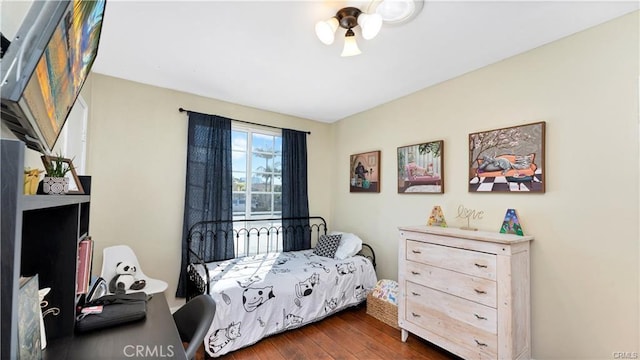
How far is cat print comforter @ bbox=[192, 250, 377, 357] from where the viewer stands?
2279mm

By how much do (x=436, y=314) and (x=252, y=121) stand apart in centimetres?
295

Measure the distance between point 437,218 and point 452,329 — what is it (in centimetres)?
99

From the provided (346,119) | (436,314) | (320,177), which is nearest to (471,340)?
(436,314)

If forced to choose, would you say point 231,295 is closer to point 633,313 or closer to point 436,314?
point 436,314

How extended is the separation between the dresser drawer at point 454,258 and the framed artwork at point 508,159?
0.66m

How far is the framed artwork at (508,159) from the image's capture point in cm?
210

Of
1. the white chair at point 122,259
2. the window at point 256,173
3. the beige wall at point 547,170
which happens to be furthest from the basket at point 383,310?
the white chair at point 122,259

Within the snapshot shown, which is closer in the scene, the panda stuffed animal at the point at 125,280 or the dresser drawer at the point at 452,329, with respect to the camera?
the dresser drawer at the point at 452,329

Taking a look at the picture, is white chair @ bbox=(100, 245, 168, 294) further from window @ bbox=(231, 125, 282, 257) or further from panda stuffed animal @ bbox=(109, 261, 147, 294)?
window @ bbox=(231, 125, 282, 257)

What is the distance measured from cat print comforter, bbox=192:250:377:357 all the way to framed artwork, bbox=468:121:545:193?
1605mm

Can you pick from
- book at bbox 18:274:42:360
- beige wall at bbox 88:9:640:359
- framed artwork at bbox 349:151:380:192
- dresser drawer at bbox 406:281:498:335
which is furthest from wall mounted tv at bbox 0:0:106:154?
framed artwork at bbox 349:151:380:192

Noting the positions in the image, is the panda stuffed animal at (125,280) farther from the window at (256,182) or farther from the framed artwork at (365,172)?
the framed artwork at (365,172)

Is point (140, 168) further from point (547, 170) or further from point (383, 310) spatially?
point (547, 170)

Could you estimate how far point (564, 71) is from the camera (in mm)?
2010
